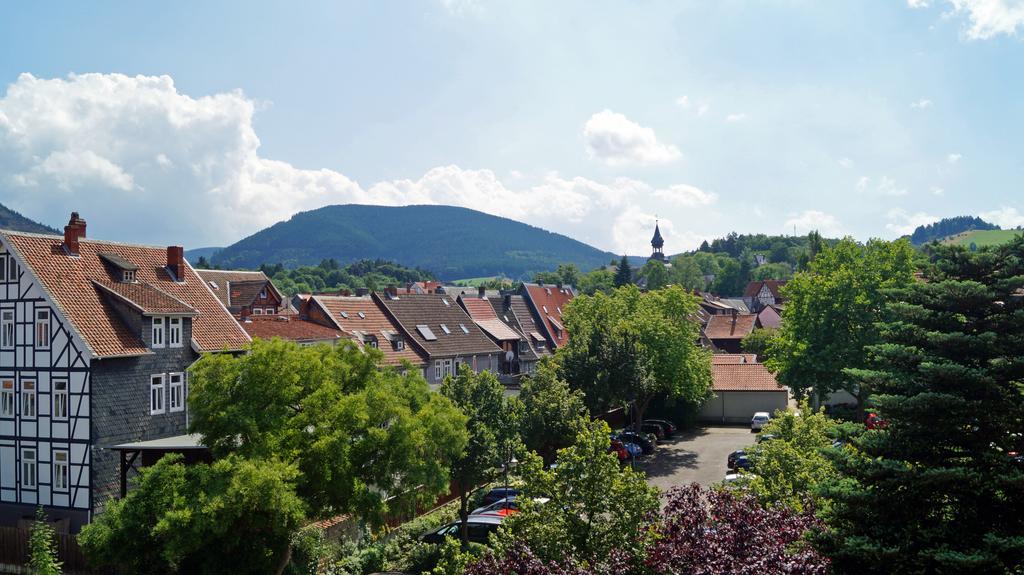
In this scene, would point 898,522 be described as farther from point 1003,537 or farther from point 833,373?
point 833,373

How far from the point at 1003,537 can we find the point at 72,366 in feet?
95.8

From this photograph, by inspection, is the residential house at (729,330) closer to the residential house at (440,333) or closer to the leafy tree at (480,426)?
the residential house at (440,333)

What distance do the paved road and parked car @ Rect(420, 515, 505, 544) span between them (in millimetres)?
Result: 8517

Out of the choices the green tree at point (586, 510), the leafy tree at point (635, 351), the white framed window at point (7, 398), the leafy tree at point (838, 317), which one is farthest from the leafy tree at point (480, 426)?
the leafy tree at point (838, 317)

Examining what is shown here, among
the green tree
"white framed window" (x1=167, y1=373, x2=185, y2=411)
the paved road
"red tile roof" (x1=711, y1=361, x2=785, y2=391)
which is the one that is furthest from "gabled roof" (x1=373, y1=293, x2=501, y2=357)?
the green tree

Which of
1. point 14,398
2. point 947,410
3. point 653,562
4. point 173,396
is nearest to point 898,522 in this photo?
point 947,410

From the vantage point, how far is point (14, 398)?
3066 centimetres

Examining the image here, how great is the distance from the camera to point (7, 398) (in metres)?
30.9

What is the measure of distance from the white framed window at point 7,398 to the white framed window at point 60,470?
3.03 metres

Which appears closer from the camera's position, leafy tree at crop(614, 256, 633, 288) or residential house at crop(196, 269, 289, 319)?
residential house at crop(196, 269, 289, 319)

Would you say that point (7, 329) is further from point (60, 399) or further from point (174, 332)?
point (174, 332)

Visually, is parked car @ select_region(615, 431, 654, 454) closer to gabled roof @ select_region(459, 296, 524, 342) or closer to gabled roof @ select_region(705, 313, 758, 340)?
gabled roof @ select_region(459, 296, 524, 342)

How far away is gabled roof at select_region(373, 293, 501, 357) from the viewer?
53.6 metres

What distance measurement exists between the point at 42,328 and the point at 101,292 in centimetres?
250
